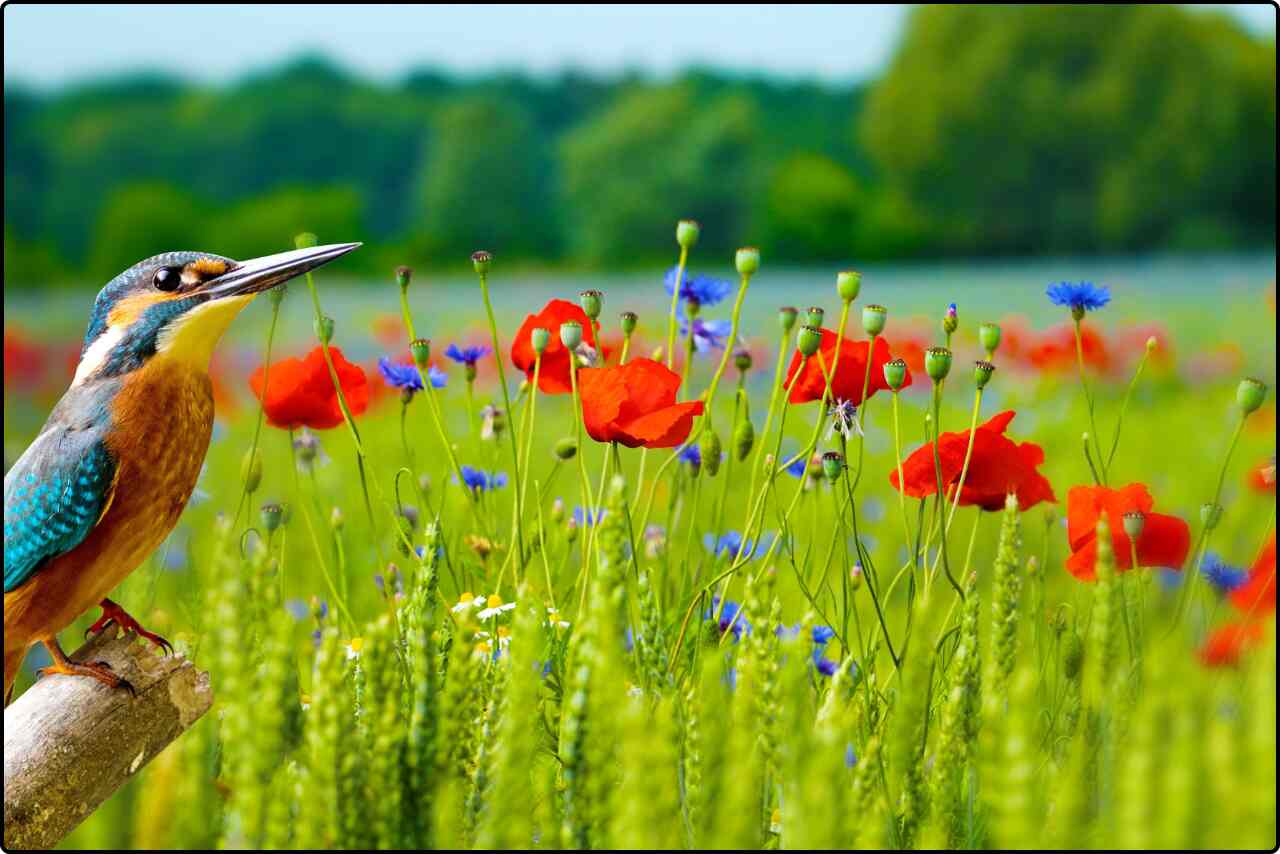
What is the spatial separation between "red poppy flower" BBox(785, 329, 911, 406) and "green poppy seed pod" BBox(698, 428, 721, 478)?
133mm

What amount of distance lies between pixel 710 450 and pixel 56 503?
0.87 metres

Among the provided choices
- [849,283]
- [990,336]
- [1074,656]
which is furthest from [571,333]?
[1074,656]

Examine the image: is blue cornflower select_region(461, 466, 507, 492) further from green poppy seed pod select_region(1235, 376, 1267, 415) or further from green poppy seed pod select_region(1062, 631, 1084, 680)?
green poppy seed pod select_region(1235, 376, 1267, 415)

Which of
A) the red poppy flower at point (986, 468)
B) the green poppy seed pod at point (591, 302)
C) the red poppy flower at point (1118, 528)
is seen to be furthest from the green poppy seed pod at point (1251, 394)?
the green poppy seed pod at point (591, 302)

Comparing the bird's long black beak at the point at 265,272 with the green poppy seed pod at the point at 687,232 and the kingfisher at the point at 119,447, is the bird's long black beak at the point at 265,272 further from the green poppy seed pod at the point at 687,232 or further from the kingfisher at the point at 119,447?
the green poppy seed pod at the point at 687,232

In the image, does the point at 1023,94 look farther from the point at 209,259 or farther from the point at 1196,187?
the point at 209,259

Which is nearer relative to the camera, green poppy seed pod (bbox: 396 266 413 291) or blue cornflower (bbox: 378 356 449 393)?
green poppy seed pod (bbox: 396 266 413 291)

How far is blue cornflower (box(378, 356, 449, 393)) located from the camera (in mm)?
2137

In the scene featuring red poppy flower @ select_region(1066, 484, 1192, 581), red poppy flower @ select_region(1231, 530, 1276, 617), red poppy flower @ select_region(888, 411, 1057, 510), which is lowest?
red poppy flower @ select_region(1231, 530, 1276, 617)

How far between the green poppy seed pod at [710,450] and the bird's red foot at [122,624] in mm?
787

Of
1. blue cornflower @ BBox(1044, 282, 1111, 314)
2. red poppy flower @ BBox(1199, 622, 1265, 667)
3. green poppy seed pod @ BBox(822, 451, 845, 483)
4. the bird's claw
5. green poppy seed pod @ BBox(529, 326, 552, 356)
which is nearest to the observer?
red poppy flower @ BBox(1199, 622, 1265, 667)

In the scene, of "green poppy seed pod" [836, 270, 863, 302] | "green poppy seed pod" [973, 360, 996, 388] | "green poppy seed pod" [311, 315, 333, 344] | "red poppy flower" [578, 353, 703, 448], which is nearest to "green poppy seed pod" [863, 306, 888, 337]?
"green poppy seed pod" [836, 270, 863, 302]

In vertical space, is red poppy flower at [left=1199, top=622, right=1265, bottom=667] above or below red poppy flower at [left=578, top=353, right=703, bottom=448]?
below

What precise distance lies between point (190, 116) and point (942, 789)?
14.5m
